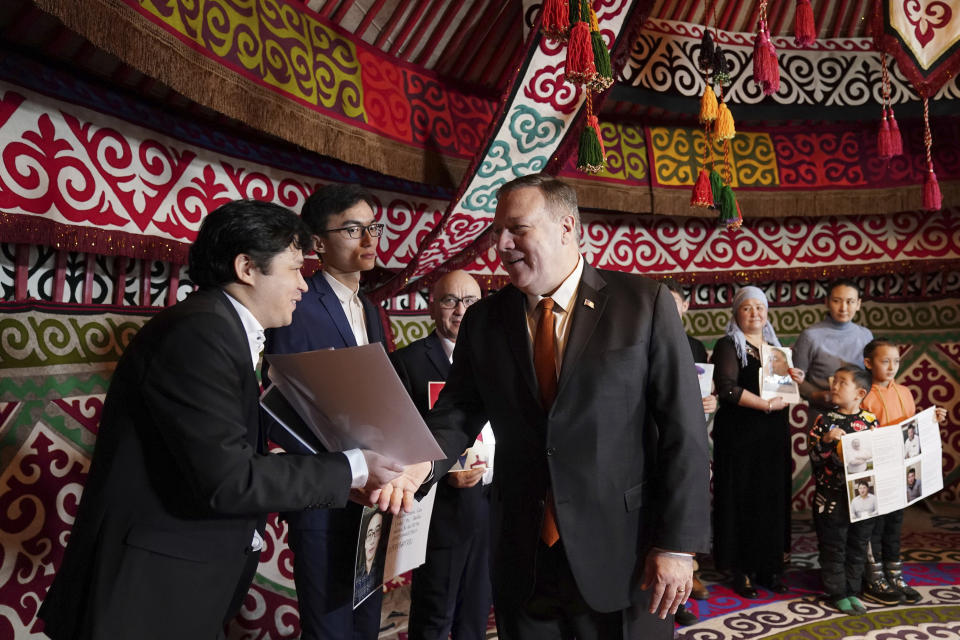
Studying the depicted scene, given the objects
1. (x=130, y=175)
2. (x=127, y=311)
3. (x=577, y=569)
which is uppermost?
(x=130, y=175)

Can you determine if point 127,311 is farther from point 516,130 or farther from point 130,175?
point 516,130

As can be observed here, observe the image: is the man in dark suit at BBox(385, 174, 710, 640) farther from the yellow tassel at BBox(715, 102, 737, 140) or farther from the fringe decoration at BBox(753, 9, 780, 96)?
the yellow tassel at BBox(715, 102, 737, 140)

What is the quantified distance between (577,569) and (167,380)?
916mm

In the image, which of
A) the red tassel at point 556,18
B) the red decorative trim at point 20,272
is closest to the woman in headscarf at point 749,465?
the red tassel at point 556,18

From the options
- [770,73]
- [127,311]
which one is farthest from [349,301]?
[770,73]

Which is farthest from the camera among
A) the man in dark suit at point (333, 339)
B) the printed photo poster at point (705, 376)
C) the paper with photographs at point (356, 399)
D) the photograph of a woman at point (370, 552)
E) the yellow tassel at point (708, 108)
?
the yellow tassel at point (708, 108)

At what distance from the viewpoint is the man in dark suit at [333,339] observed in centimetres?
206

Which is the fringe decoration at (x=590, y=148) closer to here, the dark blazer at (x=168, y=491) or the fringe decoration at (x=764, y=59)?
the fringe decoration at (x=764, y=59)

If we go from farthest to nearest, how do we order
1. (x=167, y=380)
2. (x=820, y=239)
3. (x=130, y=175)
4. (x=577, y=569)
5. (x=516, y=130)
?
(x=820, y=239) < (x=516, y=130) < (x=130, y=175) < (x=577, y=569) < (x=167, y=380)

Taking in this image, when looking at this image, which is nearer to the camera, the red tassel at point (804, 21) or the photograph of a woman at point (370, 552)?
the photograph of a woman at point (370, 552)

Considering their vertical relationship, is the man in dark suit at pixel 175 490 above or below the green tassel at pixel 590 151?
below

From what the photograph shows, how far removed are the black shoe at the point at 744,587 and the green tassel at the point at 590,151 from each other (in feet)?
7.34

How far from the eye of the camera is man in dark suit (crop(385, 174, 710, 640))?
1607mm

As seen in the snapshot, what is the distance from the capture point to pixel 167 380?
141 centimetres
